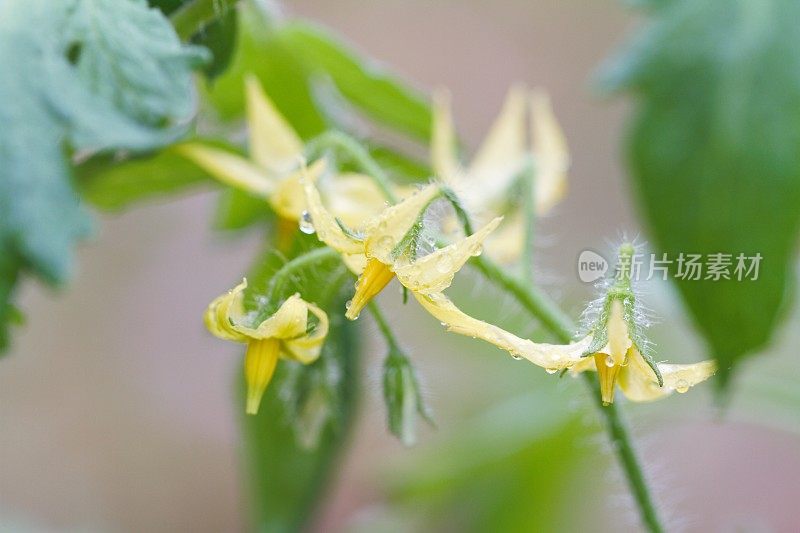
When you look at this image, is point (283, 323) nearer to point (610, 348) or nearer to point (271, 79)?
point (610, 348)

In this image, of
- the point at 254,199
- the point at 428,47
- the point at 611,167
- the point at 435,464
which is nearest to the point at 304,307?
the point at 254,199

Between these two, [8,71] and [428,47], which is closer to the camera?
[8,71]

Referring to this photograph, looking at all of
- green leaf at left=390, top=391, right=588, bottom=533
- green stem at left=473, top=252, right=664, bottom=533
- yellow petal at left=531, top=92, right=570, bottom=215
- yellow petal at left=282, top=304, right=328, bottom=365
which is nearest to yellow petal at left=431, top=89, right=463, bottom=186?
yellow petal at left=531, top=92, right=570, bottom=215

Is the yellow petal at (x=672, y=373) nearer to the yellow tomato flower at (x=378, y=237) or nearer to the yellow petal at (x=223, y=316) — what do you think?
the yellow tomato flower at (x=378, y=237)

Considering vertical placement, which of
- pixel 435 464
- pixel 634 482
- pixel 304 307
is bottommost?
pixel 435 464

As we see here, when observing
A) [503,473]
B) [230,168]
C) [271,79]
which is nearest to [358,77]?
[271,79]

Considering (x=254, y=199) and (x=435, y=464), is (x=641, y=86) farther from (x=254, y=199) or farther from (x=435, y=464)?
(x=435, y=464)
